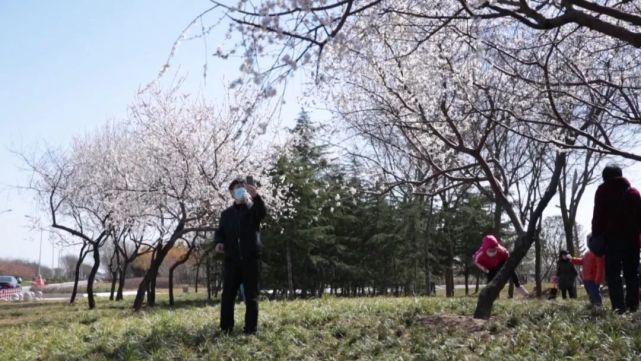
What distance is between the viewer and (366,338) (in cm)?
585

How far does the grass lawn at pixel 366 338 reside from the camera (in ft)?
16.0

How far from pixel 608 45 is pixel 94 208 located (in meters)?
20.4

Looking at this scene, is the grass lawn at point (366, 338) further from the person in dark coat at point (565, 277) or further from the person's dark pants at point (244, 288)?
the person in dark coat at point (565, 277)

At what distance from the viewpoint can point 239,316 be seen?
7.95 metres

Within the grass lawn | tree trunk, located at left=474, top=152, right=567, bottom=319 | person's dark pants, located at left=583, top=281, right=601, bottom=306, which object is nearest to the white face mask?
the grass lawn

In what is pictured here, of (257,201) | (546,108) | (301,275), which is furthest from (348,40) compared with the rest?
(301,275)

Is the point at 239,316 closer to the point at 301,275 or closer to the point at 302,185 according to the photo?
the point at 302,185

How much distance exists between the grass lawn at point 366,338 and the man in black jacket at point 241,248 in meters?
0.25

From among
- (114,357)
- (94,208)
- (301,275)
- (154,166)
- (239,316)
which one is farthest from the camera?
(301,275)

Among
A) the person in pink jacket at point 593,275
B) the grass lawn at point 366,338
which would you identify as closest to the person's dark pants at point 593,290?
the person in pink jacket at point 593,275

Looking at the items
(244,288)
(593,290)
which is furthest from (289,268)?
(244,288)

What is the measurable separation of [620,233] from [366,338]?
2743mm

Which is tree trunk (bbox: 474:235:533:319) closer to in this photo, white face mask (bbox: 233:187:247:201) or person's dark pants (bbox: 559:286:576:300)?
white face mask (bbox: 233:187:247:201)

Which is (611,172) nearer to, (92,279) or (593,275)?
(593,275)
